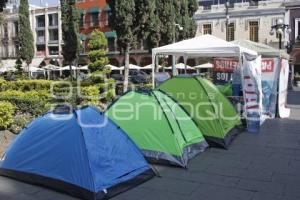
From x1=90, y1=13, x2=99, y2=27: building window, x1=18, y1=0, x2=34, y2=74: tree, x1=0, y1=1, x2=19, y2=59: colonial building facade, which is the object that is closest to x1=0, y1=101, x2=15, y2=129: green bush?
x1=18, y1=0, x2=34, y2=74: tree

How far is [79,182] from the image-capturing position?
5.42m

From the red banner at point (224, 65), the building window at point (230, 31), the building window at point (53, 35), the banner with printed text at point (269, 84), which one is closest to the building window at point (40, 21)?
the building window at point (53, 35)

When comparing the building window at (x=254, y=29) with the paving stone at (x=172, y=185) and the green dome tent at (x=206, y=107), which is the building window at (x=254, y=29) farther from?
the paving stone at (x=172, y=185)

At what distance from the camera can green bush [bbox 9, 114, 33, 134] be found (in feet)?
30.4

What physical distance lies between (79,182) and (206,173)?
2.26 m

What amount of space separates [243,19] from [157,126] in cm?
3238

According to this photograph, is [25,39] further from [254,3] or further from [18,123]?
[18,123]

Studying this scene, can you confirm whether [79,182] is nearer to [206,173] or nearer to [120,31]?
[206,173]

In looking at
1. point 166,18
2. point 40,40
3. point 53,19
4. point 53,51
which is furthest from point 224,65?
point 40,40

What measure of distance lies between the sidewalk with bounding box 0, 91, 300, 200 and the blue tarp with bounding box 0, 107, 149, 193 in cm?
28

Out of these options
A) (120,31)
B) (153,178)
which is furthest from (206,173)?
(120,31)

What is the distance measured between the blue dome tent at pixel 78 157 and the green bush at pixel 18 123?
3.00m

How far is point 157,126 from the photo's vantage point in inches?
280

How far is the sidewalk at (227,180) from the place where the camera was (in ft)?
18.1
